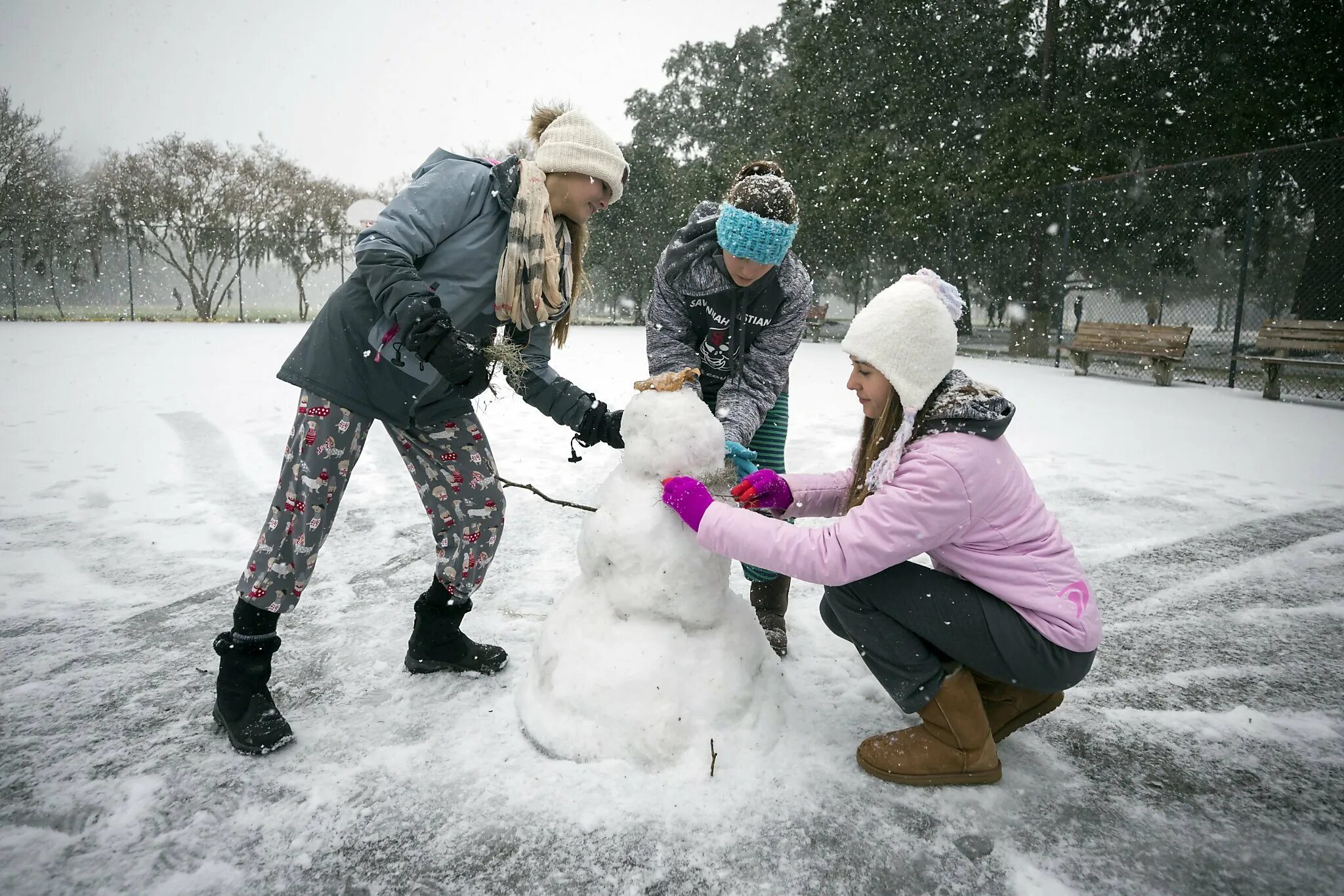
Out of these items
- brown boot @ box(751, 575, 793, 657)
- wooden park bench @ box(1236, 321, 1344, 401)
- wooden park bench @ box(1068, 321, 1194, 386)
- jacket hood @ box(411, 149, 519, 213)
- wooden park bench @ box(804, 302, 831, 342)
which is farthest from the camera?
wooden park bench @ box(804, 302, 831, 342)

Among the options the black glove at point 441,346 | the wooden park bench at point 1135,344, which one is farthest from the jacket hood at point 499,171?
the wooden park bench at point 1135,344

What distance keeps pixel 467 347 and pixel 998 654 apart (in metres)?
1.64

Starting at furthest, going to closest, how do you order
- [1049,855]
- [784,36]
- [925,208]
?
[784,36] < [925,208] < [1049,855]

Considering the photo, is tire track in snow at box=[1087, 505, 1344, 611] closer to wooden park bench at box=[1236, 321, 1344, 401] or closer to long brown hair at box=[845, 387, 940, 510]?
long brown hair at box=[845, 387, 940, 510]

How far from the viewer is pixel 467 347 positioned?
6.76 ft

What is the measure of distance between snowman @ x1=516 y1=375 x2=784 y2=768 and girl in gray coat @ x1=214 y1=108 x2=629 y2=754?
536mm

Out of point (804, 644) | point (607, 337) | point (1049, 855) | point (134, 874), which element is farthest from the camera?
point (607, 337)

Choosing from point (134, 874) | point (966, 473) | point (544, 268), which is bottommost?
point (134, 874)

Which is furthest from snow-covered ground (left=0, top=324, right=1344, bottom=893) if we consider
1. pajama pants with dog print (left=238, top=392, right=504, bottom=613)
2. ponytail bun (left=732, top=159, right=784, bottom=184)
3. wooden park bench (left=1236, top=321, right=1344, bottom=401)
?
wooden park bench (left=1236, top=321, right=1344, bottom=401)

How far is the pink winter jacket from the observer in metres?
1.94

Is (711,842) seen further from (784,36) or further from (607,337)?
(784,36)

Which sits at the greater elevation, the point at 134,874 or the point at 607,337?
the point at 607,337

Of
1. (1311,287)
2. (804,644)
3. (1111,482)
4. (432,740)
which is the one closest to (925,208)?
(1311,287)

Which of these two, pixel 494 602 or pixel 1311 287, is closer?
pixel 494 602
